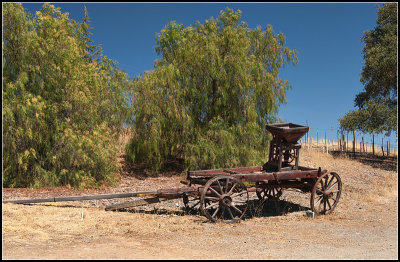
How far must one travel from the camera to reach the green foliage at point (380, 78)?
24.6 m

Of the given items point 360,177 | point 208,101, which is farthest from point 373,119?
point 208,101

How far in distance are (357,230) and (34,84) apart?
1179cm

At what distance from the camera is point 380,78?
85.7 ft

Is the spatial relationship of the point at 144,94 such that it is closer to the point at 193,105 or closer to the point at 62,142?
the point at 193,105

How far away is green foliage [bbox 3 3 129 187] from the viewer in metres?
13.4

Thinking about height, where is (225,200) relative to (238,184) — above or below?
below

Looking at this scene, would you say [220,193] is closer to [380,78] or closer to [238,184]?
[238,184]

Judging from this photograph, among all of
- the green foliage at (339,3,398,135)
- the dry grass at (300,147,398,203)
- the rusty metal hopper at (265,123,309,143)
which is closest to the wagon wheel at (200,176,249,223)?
the rusty metal hopper at (265,123,309,143)

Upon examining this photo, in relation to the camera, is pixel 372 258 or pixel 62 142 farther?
pixel 62 142

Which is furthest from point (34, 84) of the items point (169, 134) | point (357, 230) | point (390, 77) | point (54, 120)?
point (390, 77)

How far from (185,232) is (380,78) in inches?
903

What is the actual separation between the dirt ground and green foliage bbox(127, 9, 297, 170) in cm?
536

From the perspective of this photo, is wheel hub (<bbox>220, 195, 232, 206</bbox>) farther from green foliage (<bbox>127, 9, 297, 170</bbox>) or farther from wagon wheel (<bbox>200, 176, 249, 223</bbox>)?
green foliage (<bbox>127, 9, 297, 170</bbox>)

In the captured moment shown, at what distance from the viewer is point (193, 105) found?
18.3 meters
